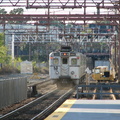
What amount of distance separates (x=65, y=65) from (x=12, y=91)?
10.3 meters

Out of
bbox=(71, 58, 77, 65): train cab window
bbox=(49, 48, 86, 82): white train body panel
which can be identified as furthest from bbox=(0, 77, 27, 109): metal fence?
bbox=(71, 58, 77, 65): train cab window

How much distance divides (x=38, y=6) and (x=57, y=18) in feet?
26.8

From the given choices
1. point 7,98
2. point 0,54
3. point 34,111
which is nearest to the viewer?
point 34,111

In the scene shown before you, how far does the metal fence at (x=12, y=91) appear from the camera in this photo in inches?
809

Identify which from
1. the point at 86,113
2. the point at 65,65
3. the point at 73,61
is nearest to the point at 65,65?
the point at 65,65

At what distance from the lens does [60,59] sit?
3231 cm

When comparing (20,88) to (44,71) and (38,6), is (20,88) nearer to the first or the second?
(38,6)

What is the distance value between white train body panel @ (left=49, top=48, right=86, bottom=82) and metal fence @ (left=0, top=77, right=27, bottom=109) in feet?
22.5

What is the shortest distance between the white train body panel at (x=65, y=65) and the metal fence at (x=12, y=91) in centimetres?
687

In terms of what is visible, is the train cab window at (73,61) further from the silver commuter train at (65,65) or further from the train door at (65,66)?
the train door at (65,66)

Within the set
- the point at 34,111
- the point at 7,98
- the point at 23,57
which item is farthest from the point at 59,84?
the point at 23,57

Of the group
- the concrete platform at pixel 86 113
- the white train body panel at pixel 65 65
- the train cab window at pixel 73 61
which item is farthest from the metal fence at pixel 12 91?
the train cab window at pixel 73 61

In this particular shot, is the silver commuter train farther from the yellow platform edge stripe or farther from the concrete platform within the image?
the yellow platform edge stripe

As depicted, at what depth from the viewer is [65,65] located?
3241 cm
